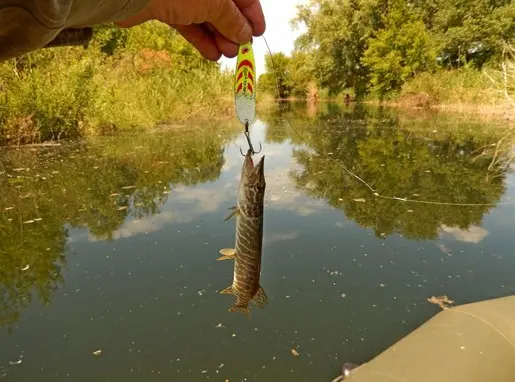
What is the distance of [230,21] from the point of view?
183 centimetres

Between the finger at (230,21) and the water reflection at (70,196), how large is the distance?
10.3ft

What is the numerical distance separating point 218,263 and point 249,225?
2599 millimetres

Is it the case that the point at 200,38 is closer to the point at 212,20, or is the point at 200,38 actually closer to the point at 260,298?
the point at 212,20

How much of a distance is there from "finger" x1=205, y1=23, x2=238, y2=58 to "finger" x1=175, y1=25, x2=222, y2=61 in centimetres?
3

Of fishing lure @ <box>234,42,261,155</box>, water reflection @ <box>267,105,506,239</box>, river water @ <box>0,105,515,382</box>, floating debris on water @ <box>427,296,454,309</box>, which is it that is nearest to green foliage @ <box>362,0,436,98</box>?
water reflection @ <box>267,105,506,239</box>

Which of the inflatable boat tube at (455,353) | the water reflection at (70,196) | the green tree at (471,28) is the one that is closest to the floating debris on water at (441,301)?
the inflatable boat tube at (455,353)

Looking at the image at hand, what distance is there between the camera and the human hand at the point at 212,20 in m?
1.70

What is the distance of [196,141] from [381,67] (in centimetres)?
2557

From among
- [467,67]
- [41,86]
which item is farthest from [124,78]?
[467,67]

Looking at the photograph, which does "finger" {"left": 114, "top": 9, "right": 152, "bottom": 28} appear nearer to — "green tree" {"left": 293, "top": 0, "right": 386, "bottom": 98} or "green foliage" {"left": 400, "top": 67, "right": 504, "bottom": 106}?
"green foliage" {"left": 400, "top": 67, "right": 504, "bottom": 106}

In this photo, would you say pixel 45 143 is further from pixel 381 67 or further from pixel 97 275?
pixel 381 67

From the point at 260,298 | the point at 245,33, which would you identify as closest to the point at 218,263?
the point at 260,298

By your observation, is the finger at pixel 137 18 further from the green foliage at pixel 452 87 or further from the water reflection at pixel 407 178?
the green foliage at pixel 452 87

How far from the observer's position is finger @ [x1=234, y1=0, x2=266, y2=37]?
1.89 m
